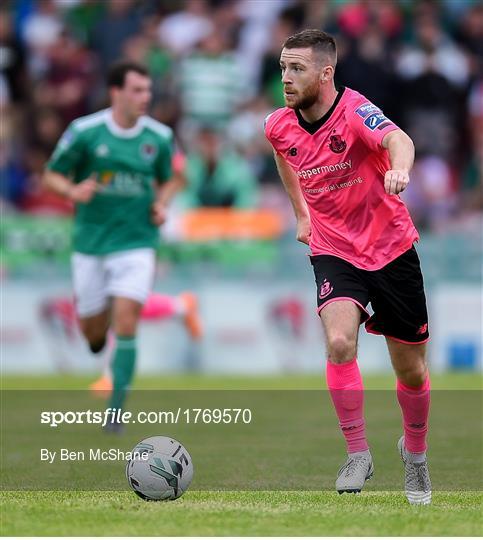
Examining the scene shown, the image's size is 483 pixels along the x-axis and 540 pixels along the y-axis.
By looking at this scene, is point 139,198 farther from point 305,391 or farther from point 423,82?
point 423,82

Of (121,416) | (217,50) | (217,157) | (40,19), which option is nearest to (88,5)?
(40,19)

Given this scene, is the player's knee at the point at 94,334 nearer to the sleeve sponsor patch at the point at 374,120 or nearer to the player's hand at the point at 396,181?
the sleeve sponsor patch at the point at 374,120

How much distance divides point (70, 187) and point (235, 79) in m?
7.91

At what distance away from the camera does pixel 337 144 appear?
280 inches

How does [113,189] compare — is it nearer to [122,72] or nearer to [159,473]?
[122,72]

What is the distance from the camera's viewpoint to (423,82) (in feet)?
59.6

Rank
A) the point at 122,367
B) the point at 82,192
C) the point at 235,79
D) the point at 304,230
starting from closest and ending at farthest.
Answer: the point at 304,230, the point at 122,367, the point at 82,192, the point at 235,79

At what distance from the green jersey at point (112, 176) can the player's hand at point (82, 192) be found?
0.70 feet

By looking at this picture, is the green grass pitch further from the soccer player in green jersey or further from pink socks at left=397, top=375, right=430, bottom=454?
the soccer player in green jersey

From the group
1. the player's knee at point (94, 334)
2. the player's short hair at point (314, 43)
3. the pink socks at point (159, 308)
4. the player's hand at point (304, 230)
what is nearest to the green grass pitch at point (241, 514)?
the player's hand at point (304, 230)

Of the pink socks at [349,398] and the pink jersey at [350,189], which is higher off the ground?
the pink jersey at [350,189]

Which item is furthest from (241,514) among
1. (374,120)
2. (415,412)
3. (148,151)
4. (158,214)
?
(148,151)

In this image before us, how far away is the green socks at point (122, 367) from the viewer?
10500mm

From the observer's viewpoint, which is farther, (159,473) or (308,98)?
(308,98)
